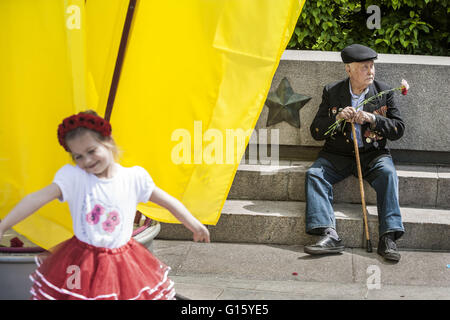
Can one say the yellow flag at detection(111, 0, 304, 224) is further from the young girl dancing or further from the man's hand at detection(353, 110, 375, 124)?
the man's hand at detection(353, 110, 375, 124)

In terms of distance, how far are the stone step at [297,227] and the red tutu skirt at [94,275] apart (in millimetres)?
2387

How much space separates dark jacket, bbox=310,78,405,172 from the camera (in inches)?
221

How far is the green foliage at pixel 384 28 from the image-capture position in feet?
25.6

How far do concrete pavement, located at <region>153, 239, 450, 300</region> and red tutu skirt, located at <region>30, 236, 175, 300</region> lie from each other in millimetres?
1292

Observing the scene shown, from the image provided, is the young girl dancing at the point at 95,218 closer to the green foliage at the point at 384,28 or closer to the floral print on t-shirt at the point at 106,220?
the floral print on t-shirt at the point at 106,220

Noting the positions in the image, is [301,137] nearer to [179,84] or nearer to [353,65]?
[353,65]

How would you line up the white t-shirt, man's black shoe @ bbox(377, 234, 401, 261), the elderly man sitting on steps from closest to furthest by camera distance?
the white t-shirt → man's black shoe @ bbox(377, 234, 401, 261) → the elderly man sitting on steps

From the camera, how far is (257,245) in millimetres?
5520

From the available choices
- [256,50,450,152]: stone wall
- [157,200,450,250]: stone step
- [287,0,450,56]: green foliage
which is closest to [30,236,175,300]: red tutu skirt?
[157,200,450,250]: stone step

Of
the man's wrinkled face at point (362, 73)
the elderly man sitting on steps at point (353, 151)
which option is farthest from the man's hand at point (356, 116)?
the man's wrinkled face at point (362, 73)

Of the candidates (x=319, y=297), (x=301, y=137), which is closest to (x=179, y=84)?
(x=319, y=297)
